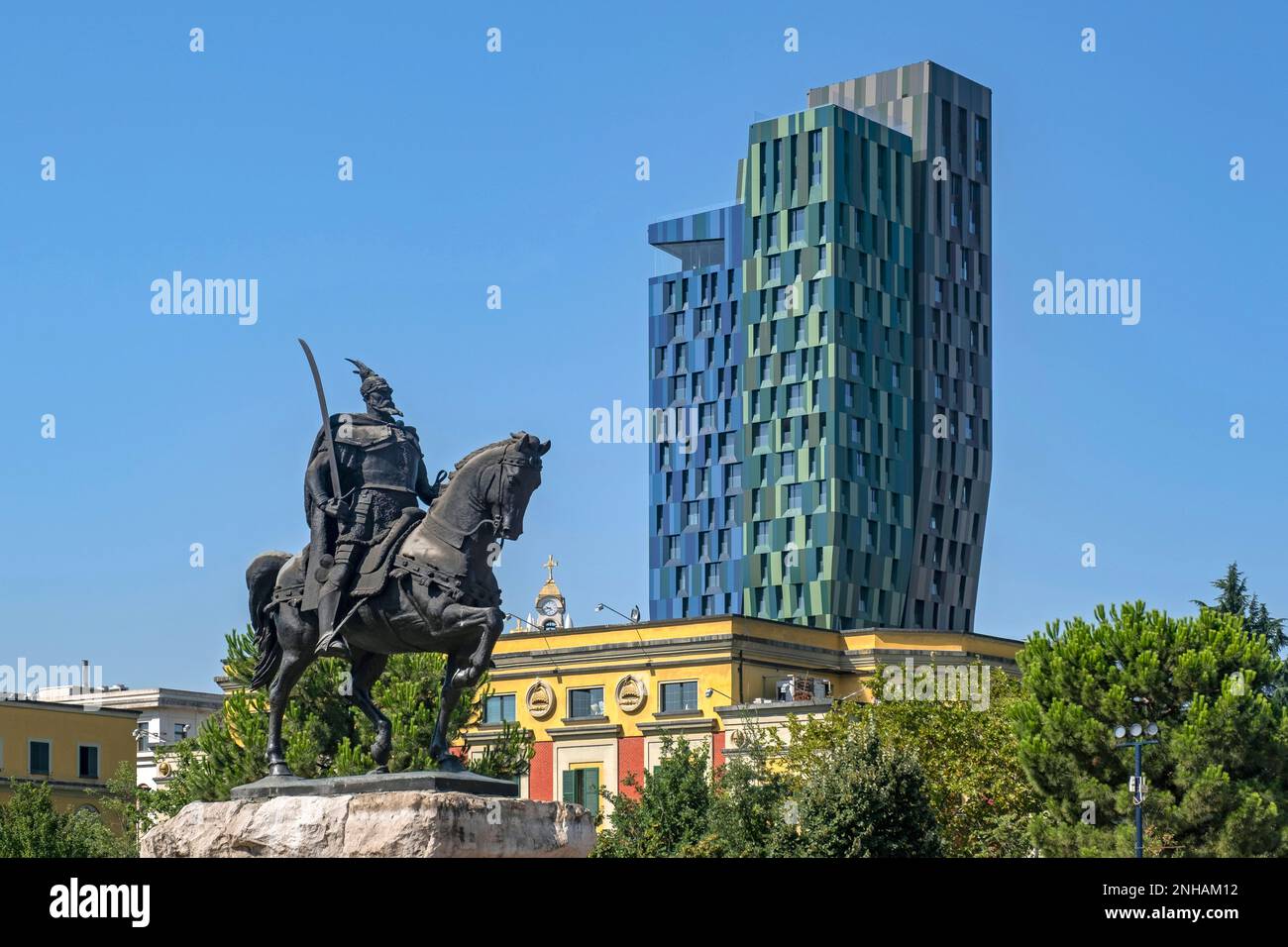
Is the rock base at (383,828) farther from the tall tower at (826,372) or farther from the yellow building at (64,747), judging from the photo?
the tall tower at (826,372)

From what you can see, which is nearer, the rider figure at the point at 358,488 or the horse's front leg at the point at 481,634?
the horse's front leg at the point at 481,634

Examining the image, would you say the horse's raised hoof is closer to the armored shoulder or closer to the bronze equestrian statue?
the bronze equestrian statue

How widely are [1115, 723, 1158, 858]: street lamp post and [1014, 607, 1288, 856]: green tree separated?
0.78 m

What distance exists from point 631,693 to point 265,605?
222ft

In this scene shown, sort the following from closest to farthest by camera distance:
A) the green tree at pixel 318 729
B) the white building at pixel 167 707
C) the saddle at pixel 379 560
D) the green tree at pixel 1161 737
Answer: the saddle at pixel 379 560 < the green tree at pixel 1161 737 < the green tree at pixel 318 729 < the white building at pixel 167 707

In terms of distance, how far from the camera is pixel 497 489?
2314cm

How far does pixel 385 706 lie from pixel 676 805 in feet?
36.8

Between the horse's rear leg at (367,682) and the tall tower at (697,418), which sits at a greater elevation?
the tall tower at (697,418)

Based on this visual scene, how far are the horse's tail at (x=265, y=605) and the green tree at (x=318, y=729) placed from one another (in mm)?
33075

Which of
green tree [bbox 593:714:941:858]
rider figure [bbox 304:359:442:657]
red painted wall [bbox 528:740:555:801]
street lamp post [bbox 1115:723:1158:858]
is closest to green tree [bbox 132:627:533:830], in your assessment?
green tree [bbox 593:714:941:858]

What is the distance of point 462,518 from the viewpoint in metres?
23.3

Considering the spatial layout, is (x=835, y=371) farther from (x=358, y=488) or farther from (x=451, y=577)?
(x=451, y=577)

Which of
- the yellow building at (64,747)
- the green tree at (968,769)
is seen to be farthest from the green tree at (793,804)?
the yellow building at (64,747)

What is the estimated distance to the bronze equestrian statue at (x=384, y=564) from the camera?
75.9ft
